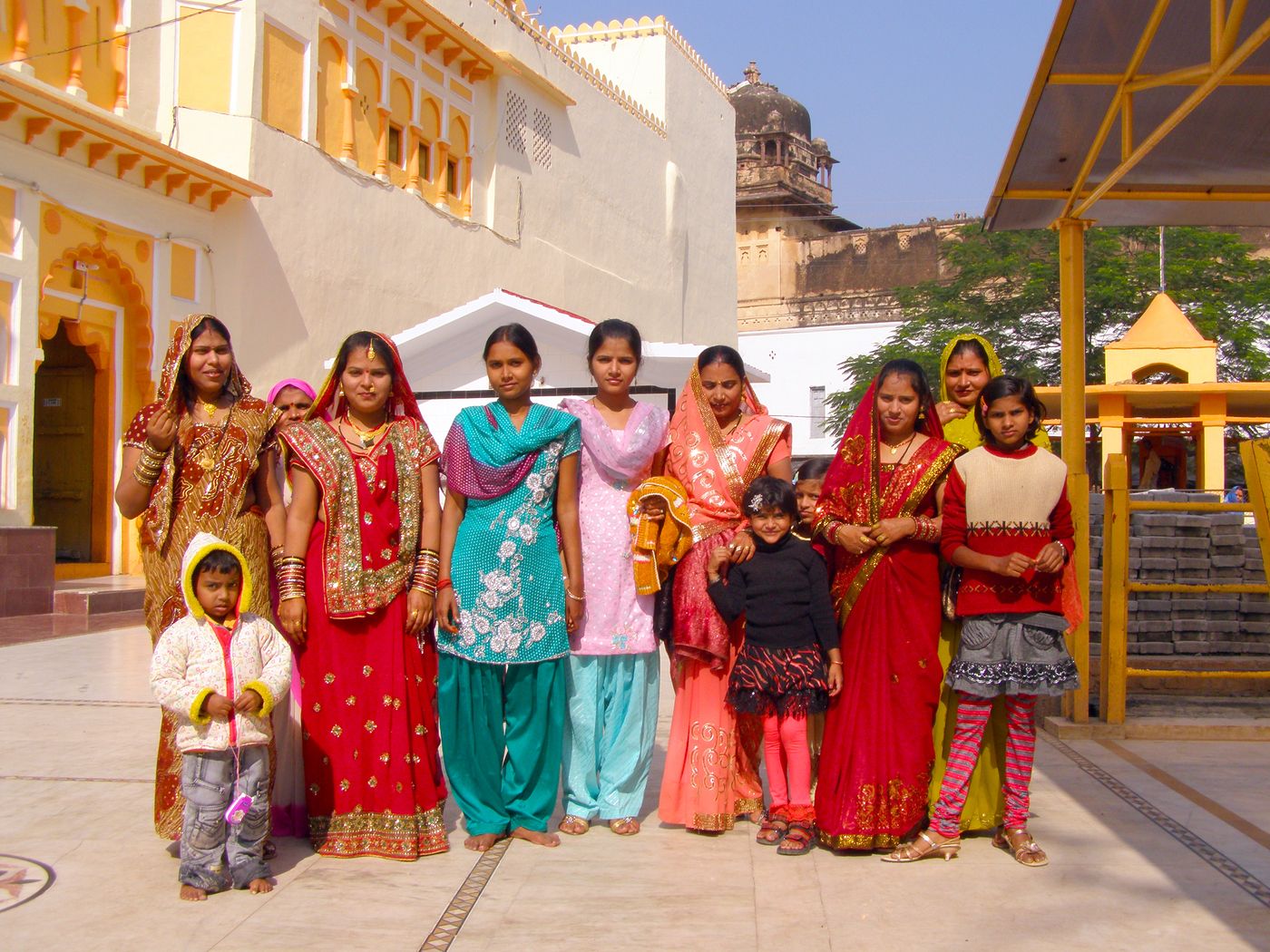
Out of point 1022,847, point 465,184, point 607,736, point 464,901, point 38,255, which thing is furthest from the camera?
point 465,184

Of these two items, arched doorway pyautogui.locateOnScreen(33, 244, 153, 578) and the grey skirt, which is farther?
arched doorway pyautogui.locateOnScreen(33, 244, 153, 578)

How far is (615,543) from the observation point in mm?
4188

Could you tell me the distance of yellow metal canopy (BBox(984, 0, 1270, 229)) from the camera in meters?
4.81

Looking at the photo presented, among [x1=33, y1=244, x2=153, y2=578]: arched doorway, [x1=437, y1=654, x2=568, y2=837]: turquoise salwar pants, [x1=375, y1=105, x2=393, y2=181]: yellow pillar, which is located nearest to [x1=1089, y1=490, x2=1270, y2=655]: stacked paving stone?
[x1=437, y1=654, x2=568, y2=837]: turquoise salwar pants

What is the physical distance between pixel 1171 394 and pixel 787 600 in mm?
16065

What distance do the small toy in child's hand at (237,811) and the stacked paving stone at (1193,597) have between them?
421cm

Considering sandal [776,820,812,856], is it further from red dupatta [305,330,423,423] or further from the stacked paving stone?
the stacked paving stone

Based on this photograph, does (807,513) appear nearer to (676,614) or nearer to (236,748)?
(676,614)

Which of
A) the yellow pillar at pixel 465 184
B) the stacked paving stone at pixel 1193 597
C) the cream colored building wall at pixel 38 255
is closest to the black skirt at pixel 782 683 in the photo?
the stacked paving stone at pixel 1193 597

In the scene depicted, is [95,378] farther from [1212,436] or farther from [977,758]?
[1212,436]

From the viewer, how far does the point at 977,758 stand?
3895mm

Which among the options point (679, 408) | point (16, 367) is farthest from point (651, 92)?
point (679, 408)

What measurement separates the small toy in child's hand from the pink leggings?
156cm

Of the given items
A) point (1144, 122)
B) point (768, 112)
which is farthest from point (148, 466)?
point (768, 112)
